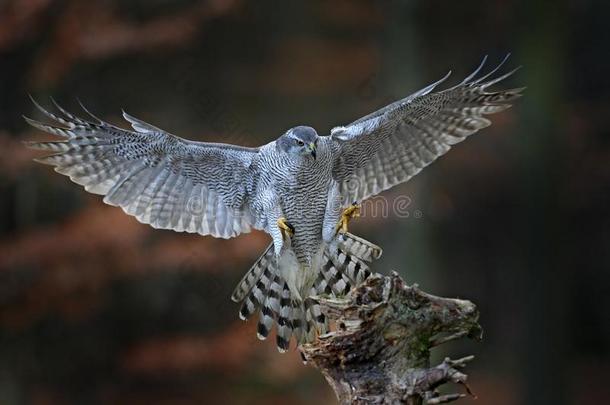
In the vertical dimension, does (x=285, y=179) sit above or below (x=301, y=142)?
below

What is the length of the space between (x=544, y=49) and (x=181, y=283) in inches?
152

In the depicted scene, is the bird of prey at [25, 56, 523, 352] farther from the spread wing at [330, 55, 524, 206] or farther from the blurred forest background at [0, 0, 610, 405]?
the blurred forest background at [0, 0, 610, 405]

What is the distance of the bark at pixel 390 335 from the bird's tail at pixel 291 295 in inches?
41.5

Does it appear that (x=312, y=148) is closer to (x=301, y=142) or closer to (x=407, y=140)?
(x=301, y=142)

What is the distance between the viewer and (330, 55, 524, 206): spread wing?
15.2ft

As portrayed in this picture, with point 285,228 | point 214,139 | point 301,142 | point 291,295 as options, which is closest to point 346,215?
point 285,228

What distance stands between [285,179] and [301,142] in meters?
0.25

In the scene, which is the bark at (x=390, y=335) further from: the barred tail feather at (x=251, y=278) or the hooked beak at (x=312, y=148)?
the barred tail feather at (x=251, y=278)

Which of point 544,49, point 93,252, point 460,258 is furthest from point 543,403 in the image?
point 93,252

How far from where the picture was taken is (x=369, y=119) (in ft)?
14.8

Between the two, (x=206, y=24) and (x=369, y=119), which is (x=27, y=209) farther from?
(x=369, y=119)

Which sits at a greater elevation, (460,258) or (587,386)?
(460,258)

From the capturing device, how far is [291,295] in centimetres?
465

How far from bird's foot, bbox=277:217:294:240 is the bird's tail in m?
0.26
